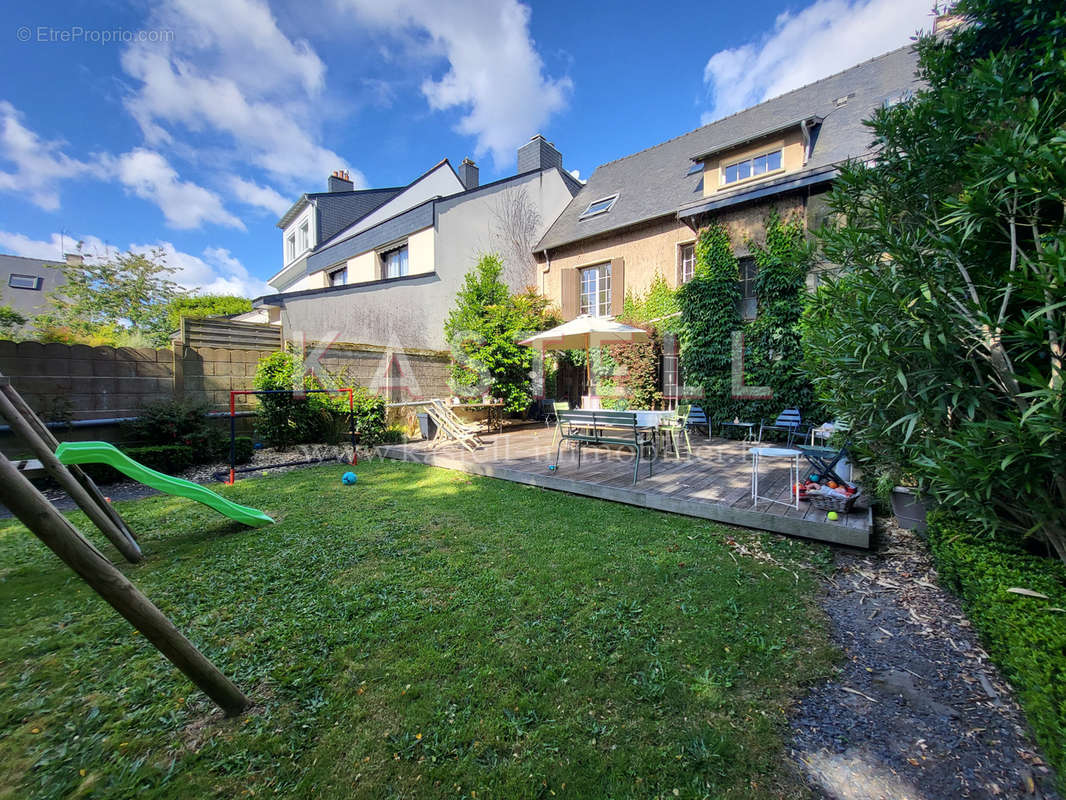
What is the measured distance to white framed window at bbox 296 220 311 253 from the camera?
2038 cm

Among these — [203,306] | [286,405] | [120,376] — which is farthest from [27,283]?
[286,405]

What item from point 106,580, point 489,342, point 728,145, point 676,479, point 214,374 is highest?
point 728,145

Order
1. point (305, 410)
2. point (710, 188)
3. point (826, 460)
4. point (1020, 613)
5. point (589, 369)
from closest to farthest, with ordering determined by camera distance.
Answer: point (1020, 613), point (826, 460), point (305, 410), point (710, 188), point (589, 369)

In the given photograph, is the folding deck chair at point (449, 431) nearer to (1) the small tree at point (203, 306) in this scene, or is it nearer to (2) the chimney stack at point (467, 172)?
(2) the chimney stack at point (467, 172)

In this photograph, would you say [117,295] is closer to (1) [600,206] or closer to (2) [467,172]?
(2) [467,172]

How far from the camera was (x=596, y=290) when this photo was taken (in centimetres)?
1384

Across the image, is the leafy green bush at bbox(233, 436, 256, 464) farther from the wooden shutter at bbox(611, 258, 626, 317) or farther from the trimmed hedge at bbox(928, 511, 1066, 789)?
the wooden shutter at bbox(611, 258, 626, 317)

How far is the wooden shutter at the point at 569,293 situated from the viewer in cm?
1415

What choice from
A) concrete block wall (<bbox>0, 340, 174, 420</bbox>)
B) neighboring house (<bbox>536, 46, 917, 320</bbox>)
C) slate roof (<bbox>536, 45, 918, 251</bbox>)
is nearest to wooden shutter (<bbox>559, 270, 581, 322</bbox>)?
neighboring house (<bbox>536, 46, 917, 320</bbox>)

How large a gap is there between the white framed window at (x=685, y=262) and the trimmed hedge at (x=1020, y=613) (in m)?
9.78

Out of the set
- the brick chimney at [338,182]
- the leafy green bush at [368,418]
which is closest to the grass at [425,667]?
the leafy green bush at [368,418]

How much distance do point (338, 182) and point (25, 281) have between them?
69.0 feet

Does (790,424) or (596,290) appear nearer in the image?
(790,424)

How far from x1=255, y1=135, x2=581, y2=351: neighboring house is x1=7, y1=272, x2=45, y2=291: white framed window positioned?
19201mm
